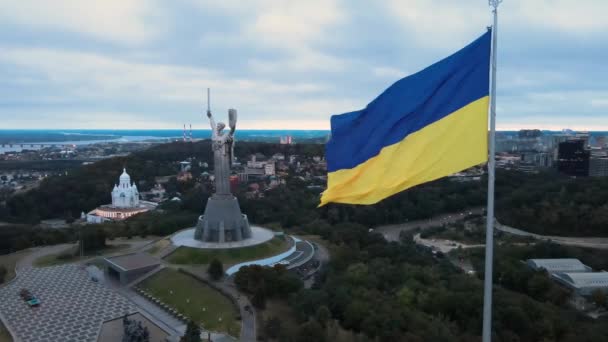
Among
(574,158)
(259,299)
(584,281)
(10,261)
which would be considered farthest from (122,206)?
(574,158)

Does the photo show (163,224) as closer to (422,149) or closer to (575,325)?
(575,325)

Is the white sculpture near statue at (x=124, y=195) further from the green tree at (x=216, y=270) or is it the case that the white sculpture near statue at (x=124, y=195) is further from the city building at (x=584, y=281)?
the city building at (x=584, y=281)

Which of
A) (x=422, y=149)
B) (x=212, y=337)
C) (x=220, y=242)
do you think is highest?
(x=422, y=149)

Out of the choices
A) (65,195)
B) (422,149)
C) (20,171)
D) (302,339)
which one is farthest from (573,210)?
(20,171)

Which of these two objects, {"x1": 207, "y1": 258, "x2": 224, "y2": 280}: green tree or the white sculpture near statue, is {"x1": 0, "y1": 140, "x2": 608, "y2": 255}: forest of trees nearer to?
the white sculpture near statue

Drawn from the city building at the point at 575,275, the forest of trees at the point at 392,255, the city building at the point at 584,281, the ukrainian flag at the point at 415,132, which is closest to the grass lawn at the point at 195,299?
the forest of trees at the point at 392,255

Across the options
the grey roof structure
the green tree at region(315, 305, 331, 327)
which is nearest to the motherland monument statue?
the green tree at region(315, 305, 331, 327)
